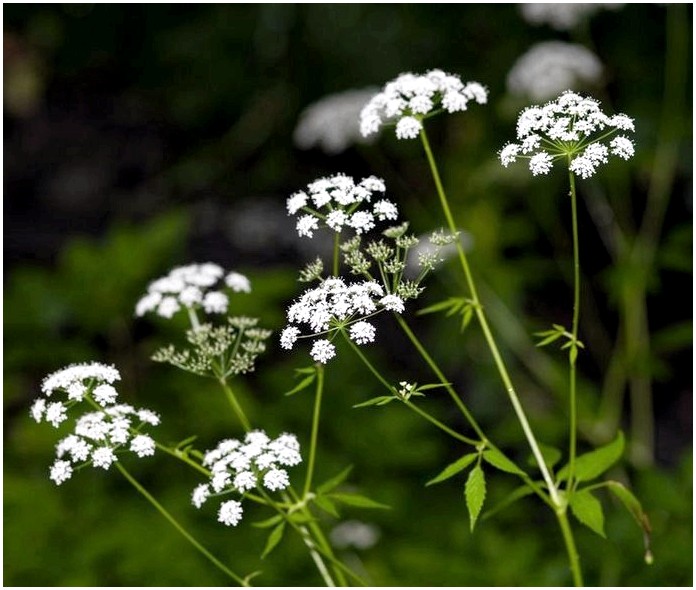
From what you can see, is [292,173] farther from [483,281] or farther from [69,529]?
[69,529]

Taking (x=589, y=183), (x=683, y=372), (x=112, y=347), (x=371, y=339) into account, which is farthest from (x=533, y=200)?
(x=371, y=339)

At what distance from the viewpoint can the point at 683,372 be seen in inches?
268

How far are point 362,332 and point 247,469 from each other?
0.58 metres

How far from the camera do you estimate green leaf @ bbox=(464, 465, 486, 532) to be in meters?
2.18

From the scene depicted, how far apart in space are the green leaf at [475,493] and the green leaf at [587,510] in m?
0.26

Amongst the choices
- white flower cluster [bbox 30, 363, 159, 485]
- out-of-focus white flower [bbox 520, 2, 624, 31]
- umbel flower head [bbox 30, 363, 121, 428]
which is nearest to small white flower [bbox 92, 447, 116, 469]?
white flower cluster [bbox 30, 363, 159, 485]

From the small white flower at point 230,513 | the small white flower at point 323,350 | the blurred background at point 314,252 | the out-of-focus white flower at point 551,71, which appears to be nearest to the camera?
the small white flower at point 323,350

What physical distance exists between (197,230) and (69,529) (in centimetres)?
456

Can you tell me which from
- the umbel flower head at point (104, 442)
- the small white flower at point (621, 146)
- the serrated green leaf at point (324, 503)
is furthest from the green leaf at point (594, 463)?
the umbel flower head at point (104, 442)

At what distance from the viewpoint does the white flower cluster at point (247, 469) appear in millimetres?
2283

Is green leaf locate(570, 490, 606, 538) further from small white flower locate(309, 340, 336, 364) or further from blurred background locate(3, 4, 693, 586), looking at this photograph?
blurred background locate(3, 4, 693, 586)

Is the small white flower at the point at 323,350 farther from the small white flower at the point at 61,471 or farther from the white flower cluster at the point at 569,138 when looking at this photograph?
the small white flower at the point at 61,471

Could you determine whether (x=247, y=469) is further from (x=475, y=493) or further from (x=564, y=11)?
(x=564, y=11)

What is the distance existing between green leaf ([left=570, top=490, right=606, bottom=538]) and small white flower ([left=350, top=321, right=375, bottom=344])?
71 centimetres
